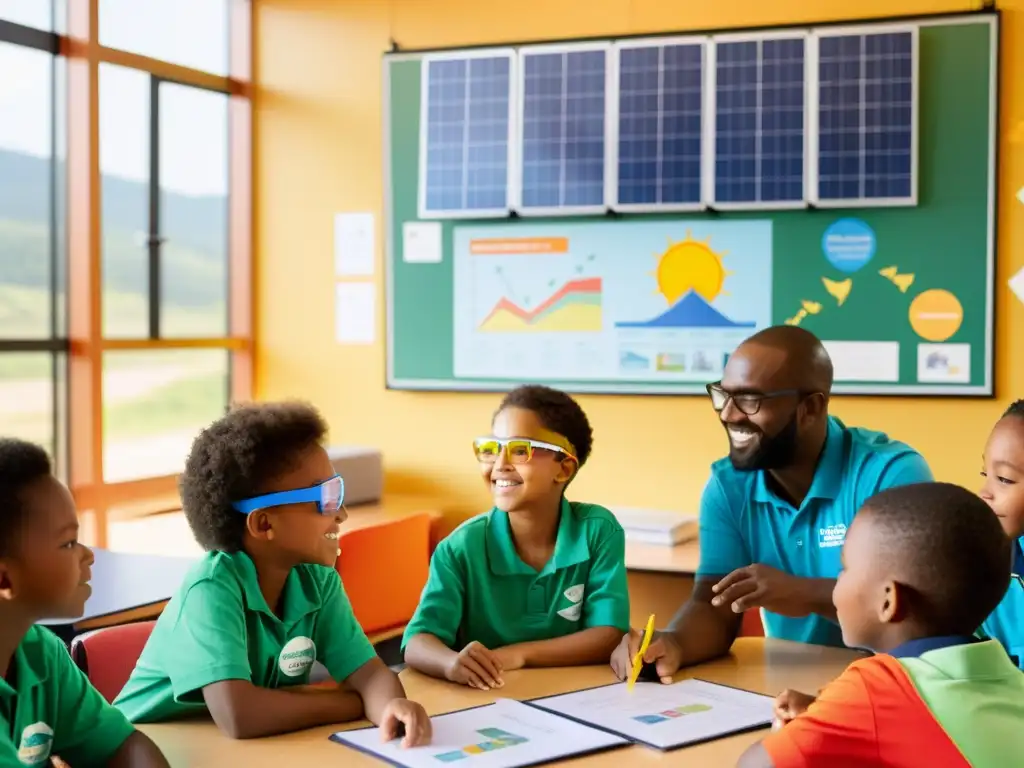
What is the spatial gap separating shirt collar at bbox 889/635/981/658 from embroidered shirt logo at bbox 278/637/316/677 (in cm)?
98

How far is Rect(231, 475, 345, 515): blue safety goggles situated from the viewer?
1.96 m

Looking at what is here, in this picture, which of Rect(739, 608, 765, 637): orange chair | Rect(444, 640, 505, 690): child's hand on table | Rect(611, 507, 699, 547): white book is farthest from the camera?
Rect(611, 507, 699, 547): white book

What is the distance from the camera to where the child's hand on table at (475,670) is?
2084mm

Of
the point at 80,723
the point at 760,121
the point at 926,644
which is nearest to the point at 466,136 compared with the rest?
the point at 760,121

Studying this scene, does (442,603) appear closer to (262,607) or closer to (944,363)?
(262,607)

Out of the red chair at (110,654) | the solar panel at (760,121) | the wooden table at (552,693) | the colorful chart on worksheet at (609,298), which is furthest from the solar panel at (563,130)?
the red chair at (110,654)

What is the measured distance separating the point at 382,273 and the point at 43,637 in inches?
133

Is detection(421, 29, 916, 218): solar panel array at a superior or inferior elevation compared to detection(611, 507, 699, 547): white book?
superior

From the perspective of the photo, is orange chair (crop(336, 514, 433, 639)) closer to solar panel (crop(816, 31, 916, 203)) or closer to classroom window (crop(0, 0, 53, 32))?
solar panel (crop(816, 31, 916, 203))

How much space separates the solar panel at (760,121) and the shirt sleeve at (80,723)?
3.19 m

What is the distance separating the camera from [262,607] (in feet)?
6.38

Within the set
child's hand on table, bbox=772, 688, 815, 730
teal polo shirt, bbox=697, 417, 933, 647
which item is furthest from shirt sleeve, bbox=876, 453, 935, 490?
child's hand on table, bbox=772, 688, 815, 730

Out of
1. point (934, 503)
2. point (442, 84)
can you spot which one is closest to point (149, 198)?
point (442, 84)

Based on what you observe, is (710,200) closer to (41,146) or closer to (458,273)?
(458,273)
